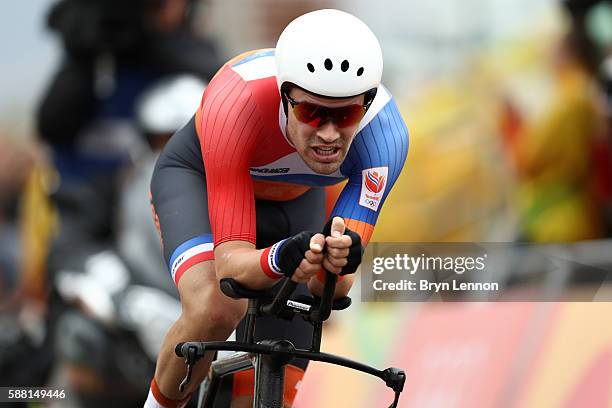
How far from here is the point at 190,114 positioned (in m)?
10.2

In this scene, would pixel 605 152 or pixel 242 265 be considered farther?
pixel 605 152

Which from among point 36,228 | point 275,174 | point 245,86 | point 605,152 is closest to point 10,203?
point 36,228

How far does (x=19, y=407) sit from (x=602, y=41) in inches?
185

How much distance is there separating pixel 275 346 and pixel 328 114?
3.18 feet

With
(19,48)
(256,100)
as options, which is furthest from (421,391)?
(19,48)

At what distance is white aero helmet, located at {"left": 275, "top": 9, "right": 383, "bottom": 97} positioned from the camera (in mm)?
6141

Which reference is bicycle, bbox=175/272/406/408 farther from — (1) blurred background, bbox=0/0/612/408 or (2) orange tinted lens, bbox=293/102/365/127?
(1) blurred background, bbox=0/0/612/408

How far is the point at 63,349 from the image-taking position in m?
10.6

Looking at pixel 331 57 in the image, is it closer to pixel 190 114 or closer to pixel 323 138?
pixel 323 138

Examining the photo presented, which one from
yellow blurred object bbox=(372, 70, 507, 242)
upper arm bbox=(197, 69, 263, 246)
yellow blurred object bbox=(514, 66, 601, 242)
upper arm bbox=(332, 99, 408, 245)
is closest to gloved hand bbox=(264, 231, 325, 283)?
upper arm bbox=(197, 69, 263, 246)

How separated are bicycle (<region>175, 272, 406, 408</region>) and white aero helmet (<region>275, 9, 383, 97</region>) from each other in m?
0.81

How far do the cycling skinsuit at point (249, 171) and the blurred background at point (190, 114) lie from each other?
2.61 metres

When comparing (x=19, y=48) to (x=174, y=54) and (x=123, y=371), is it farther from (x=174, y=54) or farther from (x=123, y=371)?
(x=123, y=371)

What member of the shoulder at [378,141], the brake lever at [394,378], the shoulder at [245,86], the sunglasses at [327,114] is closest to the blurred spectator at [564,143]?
the shoulder at [378,141]
